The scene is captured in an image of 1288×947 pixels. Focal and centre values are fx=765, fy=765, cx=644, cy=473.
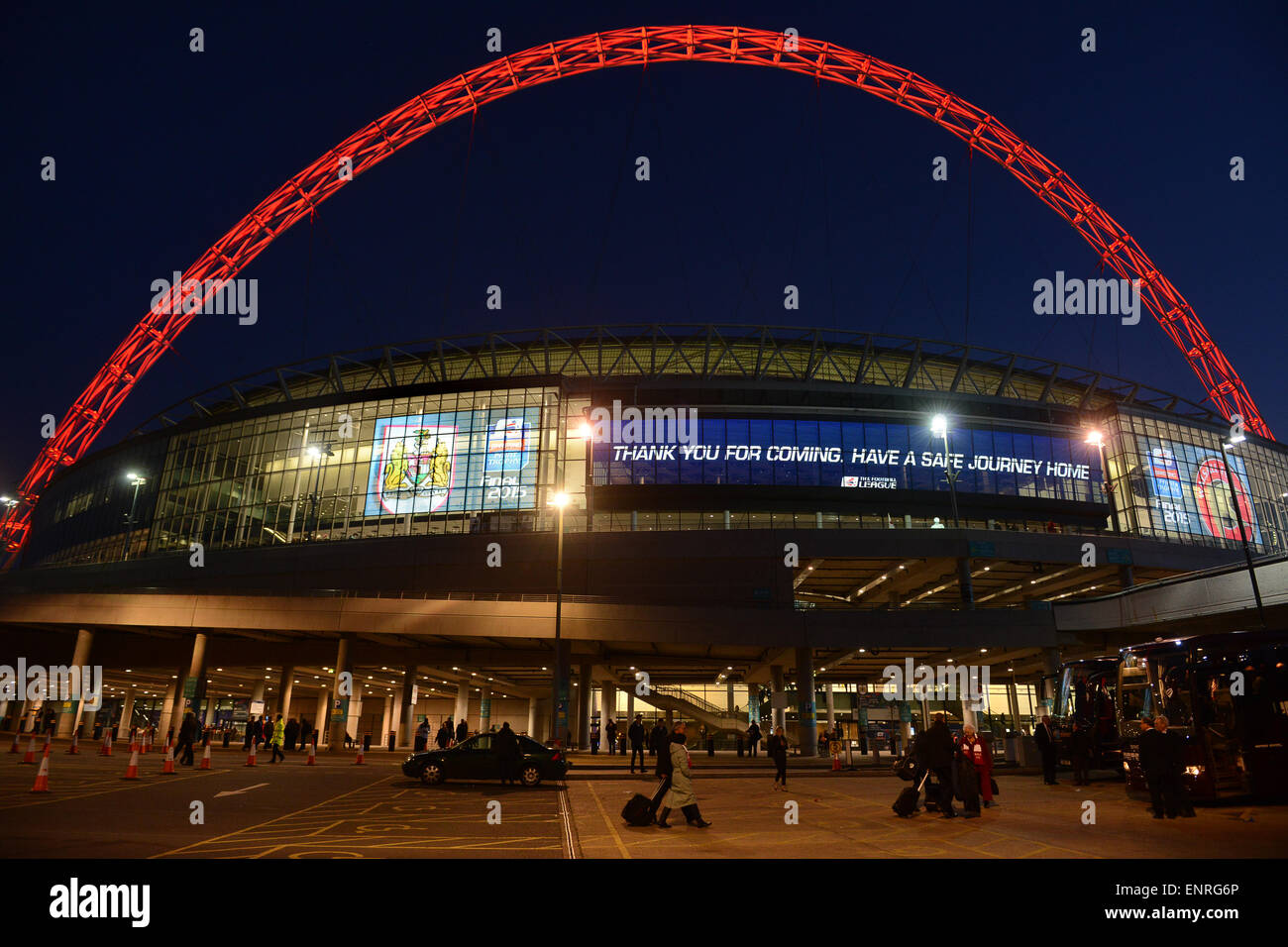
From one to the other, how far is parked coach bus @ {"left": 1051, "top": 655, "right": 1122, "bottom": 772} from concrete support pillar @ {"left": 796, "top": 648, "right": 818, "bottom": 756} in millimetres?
14828

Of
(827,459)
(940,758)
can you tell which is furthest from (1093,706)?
(827,459)

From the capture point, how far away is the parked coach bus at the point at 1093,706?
22828 mm

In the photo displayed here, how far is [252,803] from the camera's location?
52.6ft

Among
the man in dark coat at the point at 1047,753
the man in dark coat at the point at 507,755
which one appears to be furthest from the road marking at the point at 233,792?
the man in dark coat at the point at 1047,753

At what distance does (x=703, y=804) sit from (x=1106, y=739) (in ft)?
45.0

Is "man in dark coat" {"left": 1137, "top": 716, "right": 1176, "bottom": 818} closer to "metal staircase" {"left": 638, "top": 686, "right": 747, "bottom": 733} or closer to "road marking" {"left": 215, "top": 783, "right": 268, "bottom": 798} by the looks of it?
"road marking" {"left": 215, "top": 783, "right": 268, "bottom": 798}

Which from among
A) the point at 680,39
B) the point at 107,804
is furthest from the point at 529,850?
the point at 680,39

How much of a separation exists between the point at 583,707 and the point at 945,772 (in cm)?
3844

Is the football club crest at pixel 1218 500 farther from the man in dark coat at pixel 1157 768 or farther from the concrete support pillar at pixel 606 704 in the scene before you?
the man in dark coat at pixel 1157 768

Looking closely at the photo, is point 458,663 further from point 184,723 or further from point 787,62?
point 787,62

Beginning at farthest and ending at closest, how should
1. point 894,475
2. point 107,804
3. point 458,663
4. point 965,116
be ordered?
point 894,475 < point 965,116 < point 458,663 < point 107,804

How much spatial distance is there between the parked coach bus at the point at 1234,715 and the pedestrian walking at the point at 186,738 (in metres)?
28.1

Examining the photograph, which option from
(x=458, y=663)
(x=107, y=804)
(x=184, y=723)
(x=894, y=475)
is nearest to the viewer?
(x=107, y=804)

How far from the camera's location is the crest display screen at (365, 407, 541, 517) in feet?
198
